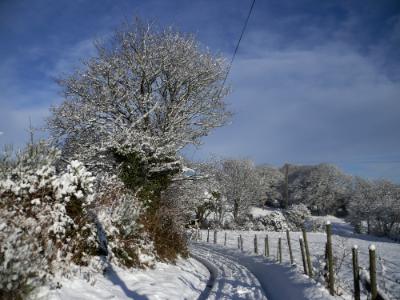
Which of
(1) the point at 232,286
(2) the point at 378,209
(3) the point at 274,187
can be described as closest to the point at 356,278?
(1) the point at 232,286

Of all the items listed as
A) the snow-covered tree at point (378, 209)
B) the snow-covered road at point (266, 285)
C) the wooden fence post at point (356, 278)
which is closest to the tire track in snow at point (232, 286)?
the snow-covered road at point (266, 285)

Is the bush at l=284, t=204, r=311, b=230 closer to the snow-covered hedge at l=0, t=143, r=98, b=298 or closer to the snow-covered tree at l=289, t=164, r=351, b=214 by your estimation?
the snow-covered tree at l=289, t=164, r=351, b=214

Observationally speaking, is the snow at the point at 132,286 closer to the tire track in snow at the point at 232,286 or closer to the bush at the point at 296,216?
the tire track in snow at the point at 232,286

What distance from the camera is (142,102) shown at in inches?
629

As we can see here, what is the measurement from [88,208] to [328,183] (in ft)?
227

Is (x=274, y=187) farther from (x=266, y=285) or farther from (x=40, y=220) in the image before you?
(x=40, y=220)

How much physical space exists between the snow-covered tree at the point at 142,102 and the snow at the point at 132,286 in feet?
19.3

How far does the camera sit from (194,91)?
680 inches

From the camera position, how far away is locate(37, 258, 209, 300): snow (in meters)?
5.83

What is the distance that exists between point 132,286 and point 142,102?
9.95 m

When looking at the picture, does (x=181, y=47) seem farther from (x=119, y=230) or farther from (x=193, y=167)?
(x=119, y=230)

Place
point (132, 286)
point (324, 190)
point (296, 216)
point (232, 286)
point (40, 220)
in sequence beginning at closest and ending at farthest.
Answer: point (40, 220) < point (132, 286) < point (232, 286) < point (296, 216) < point (324, 190)

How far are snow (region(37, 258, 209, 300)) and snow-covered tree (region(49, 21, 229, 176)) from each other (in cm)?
589

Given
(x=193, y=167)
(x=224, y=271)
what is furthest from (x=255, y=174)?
(x=224, y=271)
